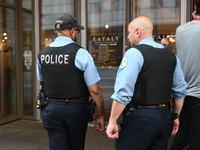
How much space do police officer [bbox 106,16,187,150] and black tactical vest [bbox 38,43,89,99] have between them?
546mm

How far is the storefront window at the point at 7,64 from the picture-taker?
18.1ft

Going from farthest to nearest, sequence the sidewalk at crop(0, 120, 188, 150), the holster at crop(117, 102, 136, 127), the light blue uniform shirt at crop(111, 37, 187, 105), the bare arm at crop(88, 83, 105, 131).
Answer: the sidewalk at crop(0, 120, 188, 150) → the bare arm at crop(88, 83, 105, 131) → the holster at crop(117, 102, 136, 127) → the light blue uniform shirt at crop(111, 37, 187, 105)

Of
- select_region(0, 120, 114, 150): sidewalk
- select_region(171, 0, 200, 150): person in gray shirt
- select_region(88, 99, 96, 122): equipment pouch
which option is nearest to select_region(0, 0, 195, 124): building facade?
select_region(0, 120, 114, 150): sidewalk

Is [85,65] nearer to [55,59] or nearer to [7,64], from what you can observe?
[55,59]

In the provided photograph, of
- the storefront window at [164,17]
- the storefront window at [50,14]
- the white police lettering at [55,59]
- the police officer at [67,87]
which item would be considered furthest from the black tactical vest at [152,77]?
the storefront window at [50,14]

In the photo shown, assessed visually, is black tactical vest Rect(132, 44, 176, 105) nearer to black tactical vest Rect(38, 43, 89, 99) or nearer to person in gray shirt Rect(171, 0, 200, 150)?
person in gray shirt Rect(171, 0, 200, 150)

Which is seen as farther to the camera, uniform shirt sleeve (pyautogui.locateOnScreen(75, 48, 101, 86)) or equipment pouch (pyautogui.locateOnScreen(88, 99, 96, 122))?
equipment pouch (pyautogui.locateOnScreen(88, 99, 96, 122))

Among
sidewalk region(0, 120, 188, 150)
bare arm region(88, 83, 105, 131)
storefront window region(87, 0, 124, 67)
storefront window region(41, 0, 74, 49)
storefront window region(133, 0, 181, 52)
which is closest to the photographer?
bare arm region(88, 83, 105, 131)

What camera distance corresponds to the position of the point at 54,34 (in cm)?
560

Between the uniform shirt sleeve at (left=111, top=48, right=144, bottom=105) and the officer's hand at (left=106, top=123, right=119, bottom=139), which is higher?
the uniform shirt sleeve at (left=111, top=48, right=144, bottom=105)

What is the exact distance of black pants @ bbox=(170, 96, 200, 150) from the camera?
265 cm

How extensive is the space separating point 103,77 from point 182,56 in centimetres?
278

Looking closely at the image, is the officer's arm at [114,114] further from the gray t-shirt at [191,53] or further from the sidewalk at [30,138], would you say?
the sidewalk at [30,138]

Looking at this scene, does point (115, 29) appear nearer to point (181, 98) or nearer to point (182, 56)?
point (182, 56)
